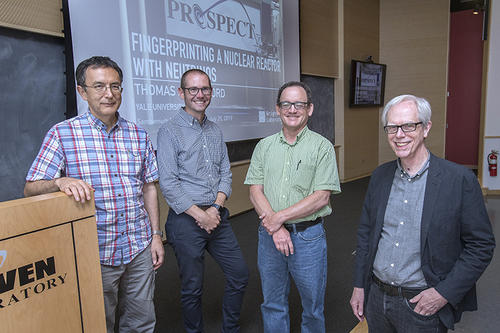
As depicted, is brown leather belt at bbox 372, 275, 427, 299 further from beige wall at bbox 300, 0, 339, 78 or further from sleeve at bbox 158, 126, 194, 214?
beige wall at bbox 300, 0, 339, 78

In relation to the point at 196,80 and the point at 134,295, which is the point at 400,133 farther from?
the point at 134,295

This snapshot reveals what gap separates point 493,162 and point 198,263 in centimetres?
542

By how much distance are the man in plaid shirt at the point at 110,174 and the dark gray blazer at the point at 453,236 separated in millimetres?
1064

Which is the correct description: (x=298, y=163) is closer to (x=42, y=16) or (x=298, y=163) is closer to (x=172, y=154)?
(x=172, y=154)

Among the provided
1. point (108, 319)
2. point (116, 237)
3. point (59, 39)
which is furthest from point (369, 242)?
point (59, 39)

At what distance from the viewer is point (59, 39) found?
8.90ft

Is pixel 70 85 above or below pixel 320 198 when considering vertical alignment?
above

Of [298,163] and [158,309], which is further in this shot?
[158,309]

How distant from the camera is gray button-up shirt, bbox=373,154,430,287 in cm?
114

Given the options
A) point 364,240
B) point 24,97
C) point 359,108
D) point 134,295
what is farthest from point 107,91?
point 359,108

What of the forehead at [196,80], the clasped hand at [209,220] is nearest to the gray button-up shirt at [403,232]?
the clasped hand at [209,220]

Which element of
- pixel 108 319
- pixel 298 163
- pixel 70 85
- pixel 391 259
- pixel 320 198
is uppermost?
pixel 70 85

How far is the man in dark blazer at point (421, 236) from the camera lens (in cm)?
107

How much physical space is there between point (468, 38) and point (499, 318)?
7081 millimetres
